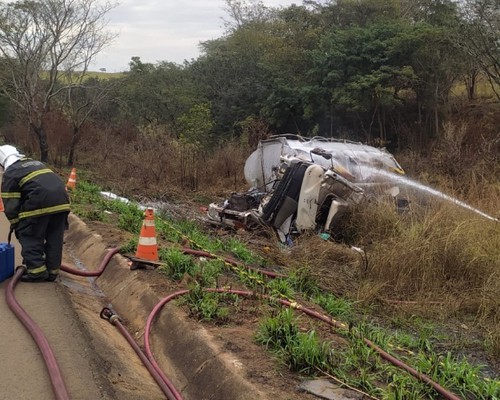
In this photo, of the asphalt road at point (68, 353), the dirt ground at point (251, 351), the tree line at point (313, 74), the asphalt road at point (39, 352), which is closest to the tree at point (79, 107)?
the tree line at point (313, 74)

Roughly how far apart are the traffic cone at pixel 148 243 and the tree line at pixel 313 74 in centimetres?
1253

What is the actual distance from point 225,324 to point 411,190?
20.0 feet

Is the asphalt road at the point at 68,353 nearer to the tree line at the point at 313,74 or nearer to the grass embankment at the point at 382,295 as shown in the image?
the grass embankment at the point at 382,295

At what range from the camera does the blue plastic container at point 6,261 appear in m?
5.86

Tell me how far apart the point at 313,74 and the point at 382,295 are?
1883 centimetres

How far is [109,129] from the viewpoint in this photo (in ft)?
92.8

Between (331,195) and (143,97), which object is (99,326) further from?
(143,97)

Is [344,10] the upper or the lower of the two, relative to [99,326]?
upper

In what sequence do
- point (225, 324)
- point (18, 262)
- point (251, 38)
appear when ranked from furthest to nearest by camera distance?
point (251, 38) < point (18, 262) < point (225, 324)

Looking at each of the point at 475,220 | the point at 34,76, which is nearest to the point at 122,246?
the point at 475,220

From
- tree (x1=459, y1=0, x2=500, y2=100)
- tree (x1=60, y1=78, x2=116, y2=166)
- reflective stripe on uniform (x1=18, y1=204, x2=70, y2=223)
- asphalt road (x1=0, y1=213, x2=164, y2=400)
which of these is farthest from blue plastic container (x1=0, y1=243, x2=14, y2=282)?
tree (x1=60, y1=78, x2=116, y2=166)

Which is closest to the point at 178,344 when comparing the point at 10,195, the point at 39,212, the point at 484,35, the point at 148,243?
the point at 148,243

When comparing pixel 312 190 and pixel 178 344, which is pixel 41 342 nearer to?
pixel 178 344

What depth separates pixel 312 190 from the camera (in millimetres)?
9789
